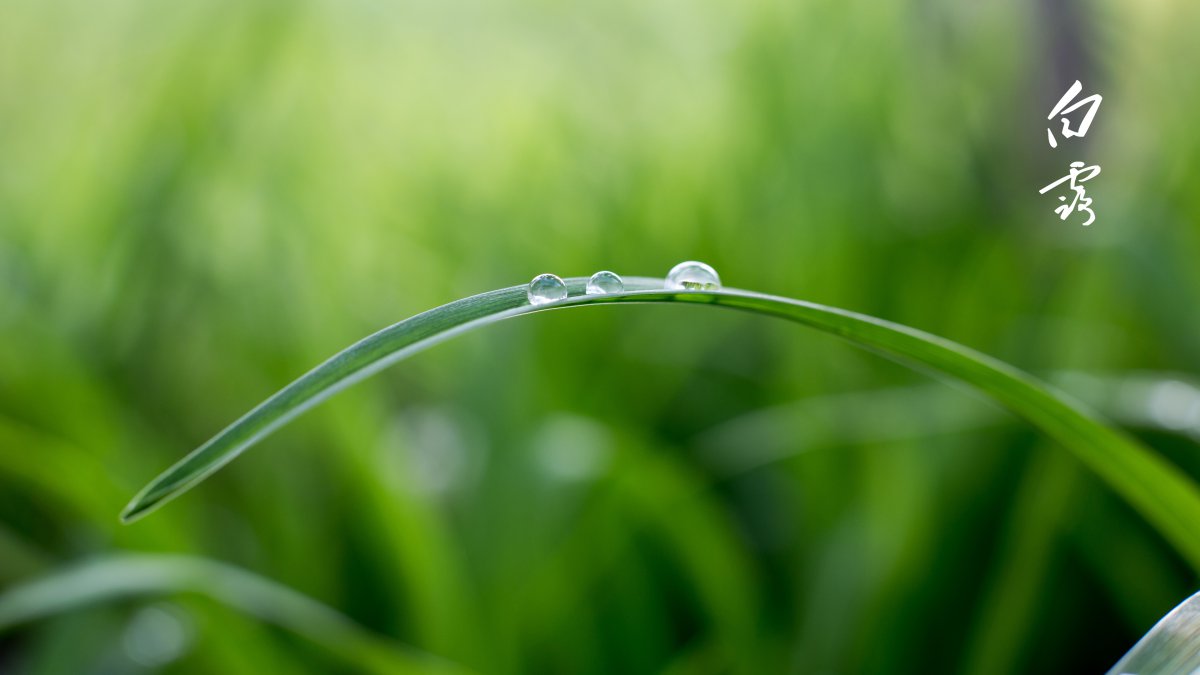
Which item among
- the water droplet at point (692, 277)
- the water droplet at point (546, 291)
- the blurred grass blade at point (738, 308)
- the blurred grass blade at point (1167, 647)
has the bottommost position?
the blurred grass blade at point (1167, 647)

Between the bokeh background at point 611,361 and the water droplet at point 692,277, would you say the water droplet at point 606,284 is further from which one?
the bokeh background at point 611,361

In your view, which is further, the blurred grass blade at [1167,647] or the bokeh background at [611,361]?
the bokeh background at [611,361]

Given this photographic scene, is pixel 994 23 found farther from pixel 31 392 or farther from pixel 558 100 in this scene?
pixel 31 392

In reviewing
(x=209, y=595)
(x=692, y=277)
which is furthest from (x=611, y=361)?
(x=692, y=277)

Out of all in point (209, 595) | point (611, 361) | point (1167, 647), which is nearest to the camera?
point (1167, 647)

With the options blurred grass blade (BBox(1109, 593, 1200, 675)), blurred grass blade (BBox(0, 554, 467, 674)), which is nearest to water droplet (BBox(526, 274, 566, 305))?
blurred grass blade (BBox(1109, 593, 1200, 675))

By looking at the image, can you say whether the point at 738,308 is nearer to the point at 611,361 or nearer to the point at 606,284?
the point at 606,284

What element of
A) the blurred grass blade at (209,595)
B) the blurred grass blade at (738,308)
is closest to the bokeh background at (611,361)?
the blurred grass blade at (209,595)
